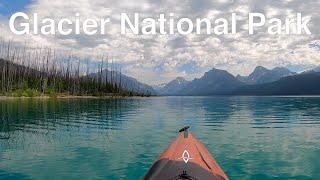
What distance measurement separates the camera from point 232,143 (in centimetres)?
3366

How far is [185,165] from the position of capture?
45.9 ft

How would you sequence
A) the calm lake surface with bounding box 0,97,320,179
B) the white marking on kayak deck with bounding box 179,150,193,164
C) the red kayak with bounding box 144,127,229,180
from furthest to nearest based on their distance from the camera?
the calm lake surface with bounding box 0,97,320,179 < the white marking on kayak deck with bounding box 179,150,193,164 < the red kayak with bounding box 144,127,229,180

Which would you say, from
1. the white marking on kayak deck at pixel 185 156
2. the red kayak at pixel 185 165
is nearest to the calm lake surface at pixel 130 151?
the red kayak at pixel 185 165

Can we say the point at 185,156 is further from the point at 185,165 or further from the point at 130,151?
the point at 130,151

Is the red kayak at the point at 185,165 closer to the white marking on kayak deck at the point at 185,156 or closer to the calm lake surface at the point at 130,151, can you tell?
the white marking on kayak deck at the point at 185,156

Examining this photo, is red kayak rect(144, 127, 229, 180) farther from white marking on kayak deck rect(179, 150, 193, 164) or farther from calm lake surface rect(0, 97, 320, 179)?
calm lake surface rect(0, 97, 320, 179)

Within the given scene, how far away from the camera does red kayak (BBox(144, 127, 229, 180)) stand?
13562mm

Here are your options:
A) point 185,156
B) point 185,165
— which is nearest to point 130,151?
point 185,156

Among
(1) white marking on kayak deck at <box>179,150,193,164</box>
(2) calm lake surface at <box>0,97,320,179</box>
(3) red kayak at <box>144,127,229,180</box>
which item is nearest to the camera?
(3) red kayak at <box>144,127,229,180</box>

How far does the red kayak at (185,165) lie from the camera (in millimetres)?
13562


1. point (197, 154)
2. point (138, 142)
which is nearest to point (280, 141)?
Answer: point (138, 142)

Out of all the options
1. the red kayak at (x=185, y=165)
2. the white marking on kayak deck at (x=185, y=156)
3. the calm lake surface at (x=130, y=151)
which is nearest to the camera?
the red kayak at (x=185, y=165)

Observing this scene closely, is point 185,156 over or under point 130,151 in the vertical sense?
over

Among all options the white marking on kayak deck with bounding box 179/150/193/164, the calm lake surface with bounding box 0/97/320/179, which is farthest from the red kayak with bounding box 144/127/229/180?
the calm lake surface with bounding box 0/97/320/179
